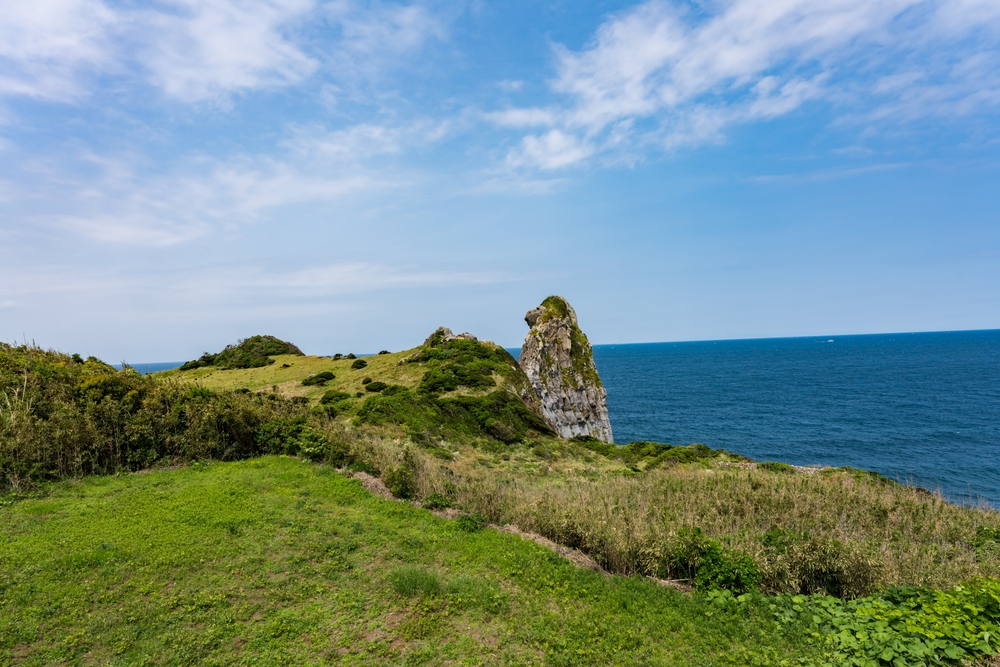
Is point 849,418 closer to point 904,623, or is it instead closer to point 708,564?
point 708,564

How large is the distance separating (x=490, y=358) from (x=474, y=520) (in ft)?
102

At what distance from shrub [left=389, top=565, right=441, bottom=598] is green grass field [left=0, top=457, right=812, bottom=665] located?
31 mm

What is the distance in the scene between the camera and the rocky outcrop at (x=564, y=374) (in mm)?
45938

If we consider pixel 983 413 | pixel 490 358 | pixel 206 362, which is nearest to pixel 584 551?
pixel 490 358

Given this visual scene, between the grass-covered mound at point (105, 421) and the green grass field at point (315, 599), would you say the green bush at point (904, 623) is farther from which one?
the grass-covered mound at point (105, 421)

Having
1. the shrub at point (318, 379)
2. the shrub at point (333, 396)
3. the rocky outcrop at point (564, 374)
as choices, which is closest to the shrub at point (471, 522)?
the shrub at point (333, 396)

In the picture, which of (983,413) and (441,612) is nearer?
(441,612)

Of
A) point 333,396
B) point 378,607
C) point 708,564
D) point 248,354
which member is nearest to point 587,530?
point 708,564

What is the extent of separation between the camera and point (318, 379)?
140 feet

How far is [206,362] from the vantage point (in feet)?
187

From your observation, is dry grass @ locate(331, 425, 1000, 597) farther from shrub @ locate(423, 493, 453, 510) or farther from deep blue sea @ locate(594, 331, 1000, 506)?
deep blue sea @ locate(594, 331, 1000, 506)

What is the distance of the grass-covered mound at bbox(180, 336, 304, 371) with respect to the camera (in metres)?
53.9

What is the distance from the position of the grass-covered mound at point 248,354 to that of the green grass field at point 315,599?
140 feet

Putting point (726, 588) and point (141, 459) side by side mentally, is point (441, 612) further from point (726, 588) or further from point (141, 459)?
point (141, 459)
